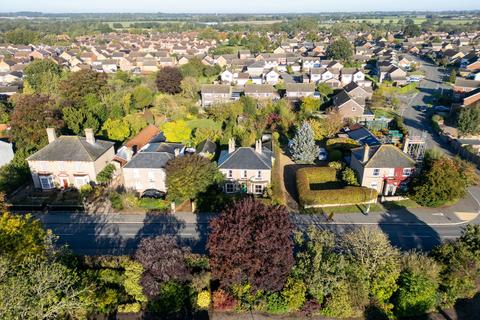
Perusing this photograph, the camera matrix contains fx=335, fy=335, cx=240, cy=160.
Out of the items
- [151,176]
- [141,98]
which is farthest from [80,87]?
[151,176]

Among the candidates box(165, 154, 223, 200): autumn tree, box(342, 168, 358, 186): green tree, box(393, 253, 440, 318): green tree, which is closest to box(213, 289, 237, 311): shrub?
box(393, 253, 440, 318): green tree

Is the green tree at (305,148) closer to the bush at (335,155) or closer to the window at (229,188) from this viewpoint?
the bush at (335,155)

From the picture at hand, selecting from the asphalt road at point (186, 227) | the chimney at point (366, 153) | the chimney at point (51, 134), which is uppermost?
the chimney at point (51, 134)

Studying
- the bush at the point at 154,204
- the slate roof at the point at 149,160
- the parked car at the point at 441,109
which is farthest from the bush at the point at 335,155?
the parked car at the point at 441,109

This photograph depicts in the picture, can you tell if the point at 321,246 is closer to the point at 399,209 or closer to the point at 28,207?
the point at 399,209

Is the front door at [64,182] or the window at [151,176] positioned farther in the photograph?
the front door at [64,182]

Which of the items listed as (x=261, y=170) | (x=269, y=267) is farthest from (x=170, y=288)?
(x=261, y=170)
